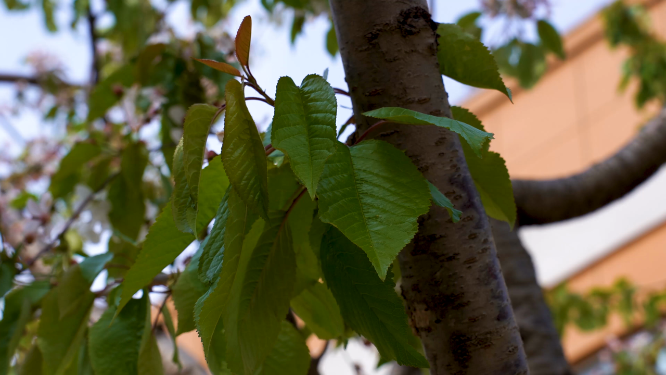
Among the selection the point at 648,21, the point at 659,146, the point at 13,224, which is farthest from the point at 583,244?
the point at 13,224

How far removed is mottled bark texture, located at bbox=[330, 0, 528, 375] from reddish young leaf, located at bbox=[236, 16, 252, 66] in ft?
0.30

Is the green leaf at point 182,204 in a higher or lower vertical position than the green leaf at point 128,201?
lower

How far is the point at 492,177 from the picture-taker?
410 millimetres

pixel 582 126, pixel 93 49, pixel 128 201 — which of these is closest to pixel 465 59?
pixel 128 201

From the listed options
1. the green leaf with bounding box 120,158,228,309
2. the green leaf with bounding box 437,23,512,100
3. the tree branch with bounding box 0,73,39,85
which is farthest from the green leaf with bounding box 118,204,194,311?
the tree branch with bounding box 0,73,39,85

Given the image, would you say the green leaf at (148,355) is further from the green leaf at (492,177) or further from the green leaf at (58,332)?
the green leaf at (492,177)

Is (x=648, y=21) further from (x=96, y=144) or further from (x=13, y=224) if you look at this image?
(x=13, y=224)

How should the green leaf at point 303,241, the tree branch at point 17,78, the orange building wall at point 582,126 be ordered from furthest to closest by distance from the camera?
the orange building wall at point 582,126 < the tree branch at point 17,78 < the green leaf at point 303,241

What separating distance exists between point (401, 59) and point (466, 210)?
109mm

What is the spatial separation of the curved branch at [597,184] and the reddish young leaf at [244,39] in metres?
0.85

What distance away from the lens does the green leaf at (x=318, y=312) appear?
47cm

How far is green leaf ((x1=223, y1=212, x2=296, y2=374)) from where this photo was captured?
0.33 metres

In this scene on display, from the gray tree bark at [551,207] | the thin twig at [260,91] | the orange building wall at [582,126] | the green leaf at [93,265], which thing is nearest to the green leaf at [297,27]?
the gray tree bark at [551,207]

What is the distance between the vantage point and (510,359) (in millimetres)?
350
